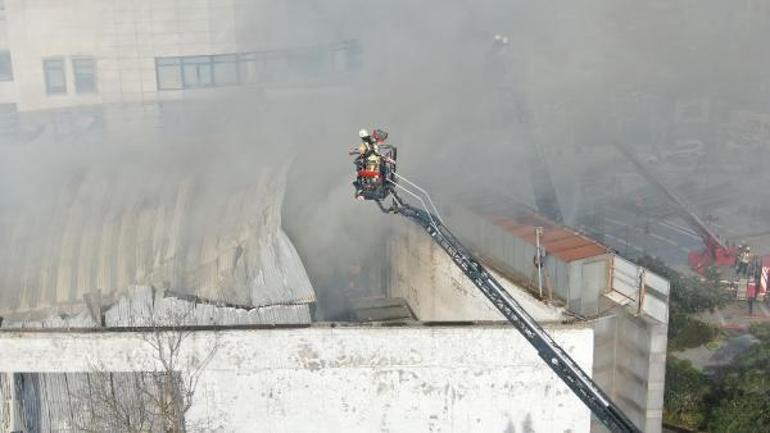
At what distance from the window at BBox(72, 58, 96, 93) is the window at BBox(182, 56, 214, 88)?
1538 millimetres

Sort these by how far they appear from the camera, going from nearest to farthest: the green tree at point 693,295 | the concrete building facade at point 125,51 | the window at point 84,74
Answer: the green tree at point 693,295 → the concrete building facade at point 125,51 → the window at point 84,74

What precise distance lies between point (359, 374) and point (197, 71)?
9.34 m

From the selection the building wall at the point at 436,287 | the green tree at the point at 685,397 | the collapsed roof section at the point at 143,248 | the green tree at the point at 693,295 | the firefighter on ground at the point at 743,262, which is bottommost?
the green tree at the point at 685,397

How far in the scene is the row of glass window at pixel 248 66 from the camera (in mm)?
11125

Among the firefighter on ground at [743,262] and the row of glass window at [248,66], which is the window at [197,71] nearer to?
the row of glass window at [248,66]

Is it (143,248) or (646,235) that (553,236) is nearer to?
(143,248)

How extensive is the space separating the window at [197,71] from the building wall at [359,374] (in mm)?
8737

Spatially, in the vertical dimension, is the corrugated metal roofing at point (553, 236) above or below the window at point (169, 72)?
below

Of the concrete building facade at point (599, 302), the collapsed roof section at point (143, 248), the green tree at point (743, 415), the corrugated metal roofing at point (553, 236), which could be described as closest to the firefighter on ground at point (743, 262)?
the green tree at point (743, 415)

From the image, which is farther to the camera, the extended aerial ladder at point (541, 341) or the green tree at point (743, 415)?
the green tree at point (743, 415)

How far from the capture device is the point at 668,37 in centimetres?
1477

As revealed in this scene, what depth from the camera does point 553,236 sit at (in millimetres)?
6309

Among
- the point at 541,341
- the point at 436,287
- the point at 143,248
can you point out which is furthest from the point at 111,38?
the point at 541,341

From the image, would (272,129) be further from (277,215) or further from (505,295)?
(505,295)
